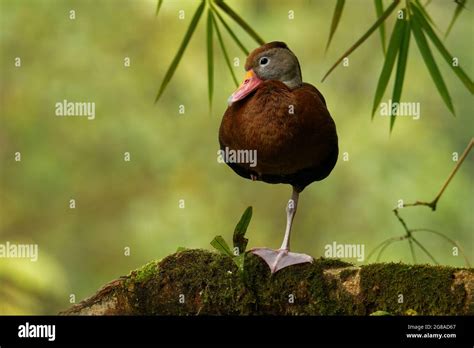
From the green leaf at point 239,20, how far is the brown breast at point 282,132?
264 mm

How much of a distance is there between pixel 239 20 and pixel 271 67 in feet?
1.01

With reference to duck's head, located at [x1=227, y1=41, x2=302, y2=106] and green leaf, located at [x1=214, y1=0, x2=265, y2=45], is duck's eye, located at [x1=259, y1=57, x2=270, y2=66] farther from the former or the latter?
green leaf, located at [x1=214, y1=0, x2=265, y2=45]

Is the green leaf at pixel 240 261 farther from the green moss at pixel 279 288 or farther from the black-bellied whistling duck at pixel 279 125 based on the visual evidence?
the black-bellied whistling duck at pixel 279 125

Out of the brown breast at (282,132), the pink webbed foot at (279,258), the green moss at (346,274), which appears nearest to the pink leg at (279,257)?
the pink webbed foot at (279,258)

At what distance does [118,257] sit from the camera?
386 centimetres

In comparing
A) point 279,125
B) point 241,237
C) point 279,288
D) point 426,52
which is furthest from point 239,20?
point 279,288

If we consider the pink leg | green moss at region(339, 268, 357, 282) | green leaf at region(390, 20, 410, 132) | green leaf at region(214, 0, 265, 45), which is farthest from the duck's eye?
green moss at region(339, 268, 357, 282)

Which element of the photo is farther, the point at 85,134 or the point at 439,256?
the point at 85,134

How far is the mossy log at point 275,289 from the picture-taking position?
6.61 ft

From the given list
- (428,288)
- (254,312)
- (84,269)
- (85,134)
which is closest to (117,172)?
(85,134)

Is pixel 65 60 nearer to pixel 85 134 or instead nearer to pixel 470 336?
pixel 85 134

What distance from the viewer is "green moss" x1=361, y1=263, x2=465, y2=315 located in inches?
78.5

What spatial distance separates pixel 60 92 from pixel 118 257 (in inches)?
35.3

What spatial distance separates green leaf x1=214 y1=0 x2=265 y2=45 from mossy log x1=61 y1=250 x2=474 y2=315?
31.5 inches
